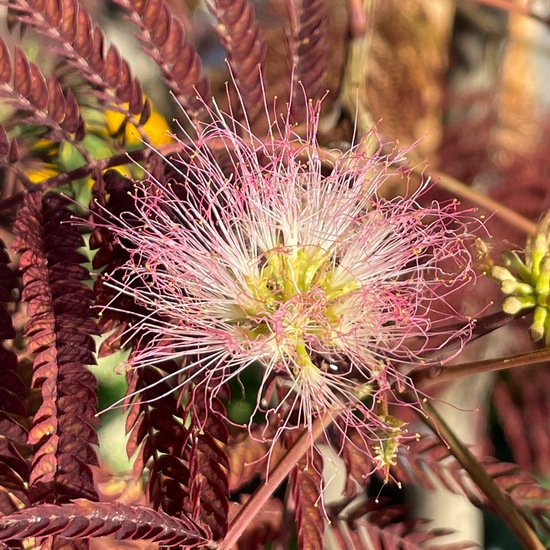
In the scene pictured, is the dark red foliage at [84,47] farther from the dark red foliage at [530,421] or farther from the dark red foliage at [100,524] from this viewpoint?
the dark red foliage at [530,421]

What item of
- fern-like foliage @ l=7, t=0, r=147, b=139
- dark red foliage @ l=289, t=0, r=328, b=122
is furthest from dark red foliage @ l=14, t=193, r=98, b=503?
dark red foliage @ l=289, t=0, r=328, b=122

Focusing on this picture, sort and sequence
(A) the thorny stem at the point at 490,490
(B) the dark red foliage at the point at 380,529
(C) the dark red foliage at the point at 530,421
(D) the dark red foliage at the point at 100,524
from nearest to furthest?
(D) the dark red foliage at the point at 100,524 < (A) the thorny stem at the point at 490,490 < (B) the dark red foliage at the point at 380,529 < (C) the dark red foliage at the point at 530,421

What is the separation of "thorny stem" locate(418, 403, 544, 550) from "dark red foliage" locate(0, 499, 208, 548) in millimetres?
193

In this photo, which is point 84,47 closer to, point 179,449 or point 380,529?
point 179,449

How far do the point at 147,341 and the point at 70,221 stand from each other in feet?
0.36

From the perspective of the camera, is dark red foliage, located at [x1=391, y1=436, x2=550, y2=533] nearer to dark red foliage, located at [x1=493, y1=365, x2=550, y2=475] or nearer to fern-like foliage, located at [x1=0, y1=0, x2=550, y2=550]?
fern-like foliage, located at [x1=0, y1=0, x2=550, y2=550]

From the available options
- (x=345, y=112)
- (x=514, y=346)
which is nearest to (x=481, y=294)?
(x=514, y=346)

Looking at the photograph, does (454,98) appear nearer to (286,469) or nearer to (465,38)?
(465,38)

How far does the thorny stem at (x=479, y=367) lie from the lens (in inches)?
15.6

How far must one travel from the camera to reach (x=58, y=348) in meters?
0.44

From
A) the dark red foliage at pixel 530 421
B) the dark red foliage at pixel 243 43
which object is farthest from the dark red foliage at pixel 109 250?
the dark red foliage at pixel 530 421

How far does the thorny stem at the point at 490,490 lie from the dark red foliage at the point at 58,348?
0.25m

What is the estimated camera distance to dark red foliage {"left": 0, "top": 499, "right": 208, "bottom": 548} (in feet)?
1.13

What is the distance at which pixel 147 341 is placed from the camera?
1.62ft
